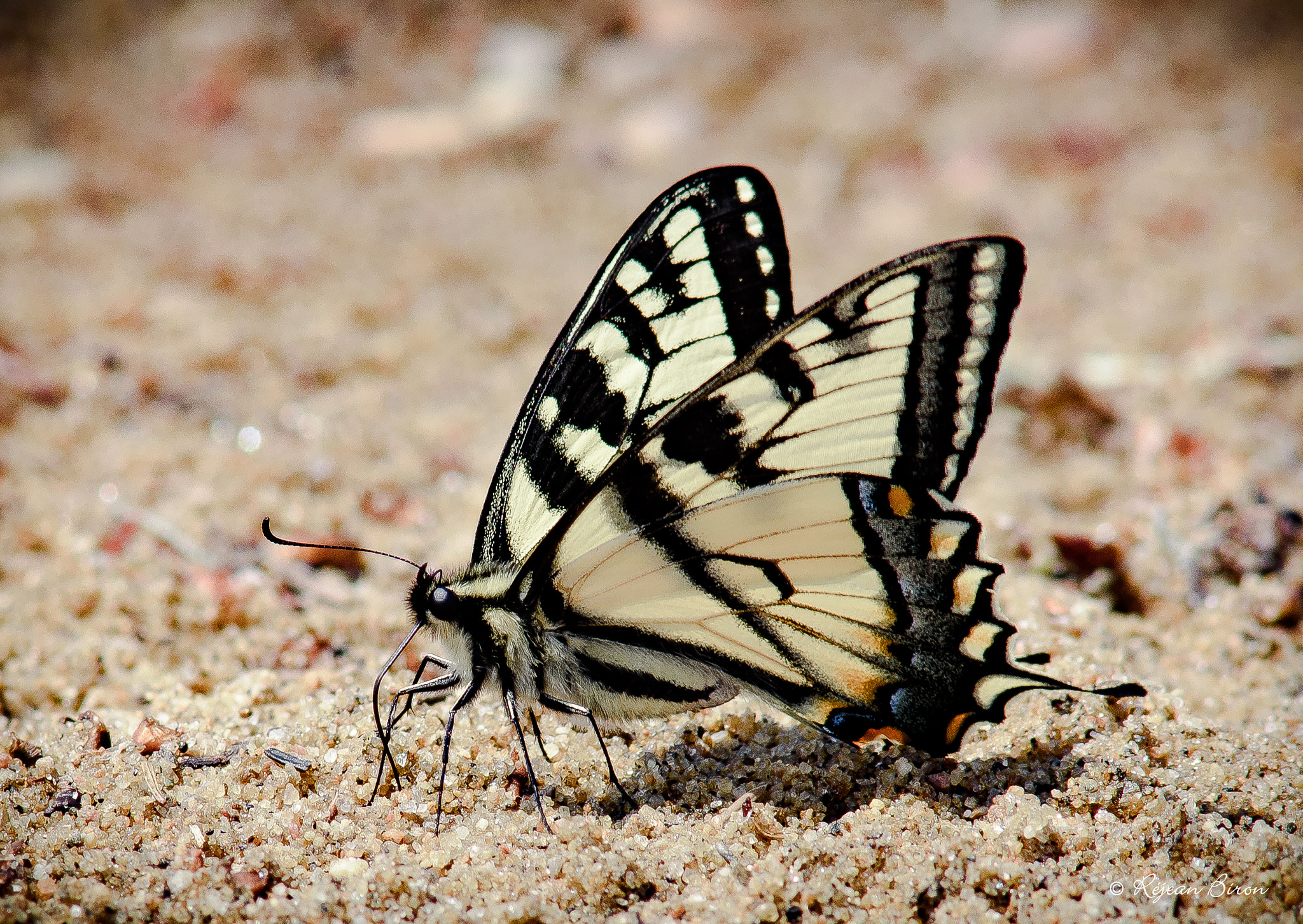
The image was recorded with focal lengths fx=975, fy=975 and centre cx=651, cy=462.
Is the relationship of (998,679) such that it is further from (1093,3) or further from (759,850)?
(1093,3)

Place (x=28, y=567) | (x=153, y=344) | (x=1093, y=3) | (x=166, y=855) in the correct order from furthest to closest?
1. (x=1093, y=3)
2. (x=153, y=344)
3. (x=28, y=567)
4. (x=166, y=855)

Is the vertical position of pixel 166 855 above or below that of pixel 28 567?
below

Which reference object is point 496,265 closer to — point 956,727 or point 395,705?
point 395,705

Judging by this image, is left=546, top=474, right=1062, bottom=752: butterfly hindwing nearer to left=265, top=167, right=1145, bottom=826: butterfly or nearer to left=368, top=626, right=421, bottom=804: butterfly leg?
left=265, top=167, right=1145, bottom=826: butterfly

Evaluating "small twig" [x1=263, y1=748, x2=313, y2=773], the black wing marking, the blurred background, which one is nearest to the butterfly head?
the black wing marking

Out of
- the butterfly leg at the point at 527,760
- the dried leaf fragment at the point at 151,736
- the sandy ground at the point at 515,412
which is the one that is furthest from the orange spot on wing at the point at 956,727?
the dried leaf fragment at the point at 151,736

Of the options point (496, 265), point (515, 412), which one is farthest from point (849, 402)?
point (496, 265)

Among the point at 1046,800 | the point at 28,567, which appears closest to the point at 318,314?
the point at 28,567
